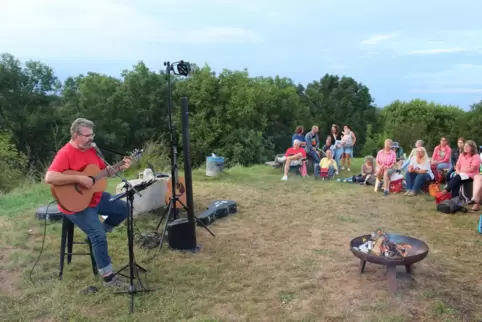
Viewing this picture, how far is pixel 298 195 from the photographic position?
764 cm

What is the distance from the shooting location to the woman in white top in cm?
746

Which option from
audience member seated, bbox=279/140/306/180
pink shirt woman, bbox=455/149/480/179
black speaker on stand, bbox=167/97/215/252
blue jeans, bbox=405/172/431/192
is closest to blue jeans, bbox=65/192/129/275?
black speaker on stand, bbox=167/97/215/252

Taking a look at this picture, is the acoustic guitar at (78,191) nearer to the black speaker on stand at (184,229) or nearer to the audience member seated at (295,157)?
the black speaker on stand at (184,229)

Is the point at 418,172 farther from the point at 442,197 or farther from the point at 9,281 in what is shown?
the point at 9,281

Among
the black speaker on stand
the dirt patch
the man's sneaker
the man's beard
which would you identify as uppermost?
the man's beard

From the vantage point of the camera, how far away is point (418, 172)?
7480 millimetres

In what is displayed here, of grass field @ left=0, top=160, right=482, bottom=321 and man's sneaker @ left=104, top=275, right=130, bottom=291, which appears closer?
grass field @ left=0, top=160, right=482, bottom=321

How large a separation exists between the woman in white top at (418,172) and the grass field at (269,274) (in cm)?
107

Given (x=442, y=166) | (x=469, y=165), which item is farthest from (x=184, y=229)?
(x=442, y=166)

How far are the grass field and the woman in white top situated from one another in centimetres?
107

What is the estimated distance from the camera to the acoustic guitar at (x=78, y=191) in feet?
11.2

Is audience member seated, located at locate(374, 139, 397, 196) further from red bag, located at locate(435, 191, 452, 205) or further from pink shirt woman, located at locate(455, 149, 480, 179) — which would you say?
pink shirt woman, located at locate(455, 149, 480, 179)

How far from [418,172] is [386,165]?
606 mm

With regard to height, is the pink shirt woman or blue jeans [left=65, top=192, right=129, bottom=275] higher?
the pink shirt woman
